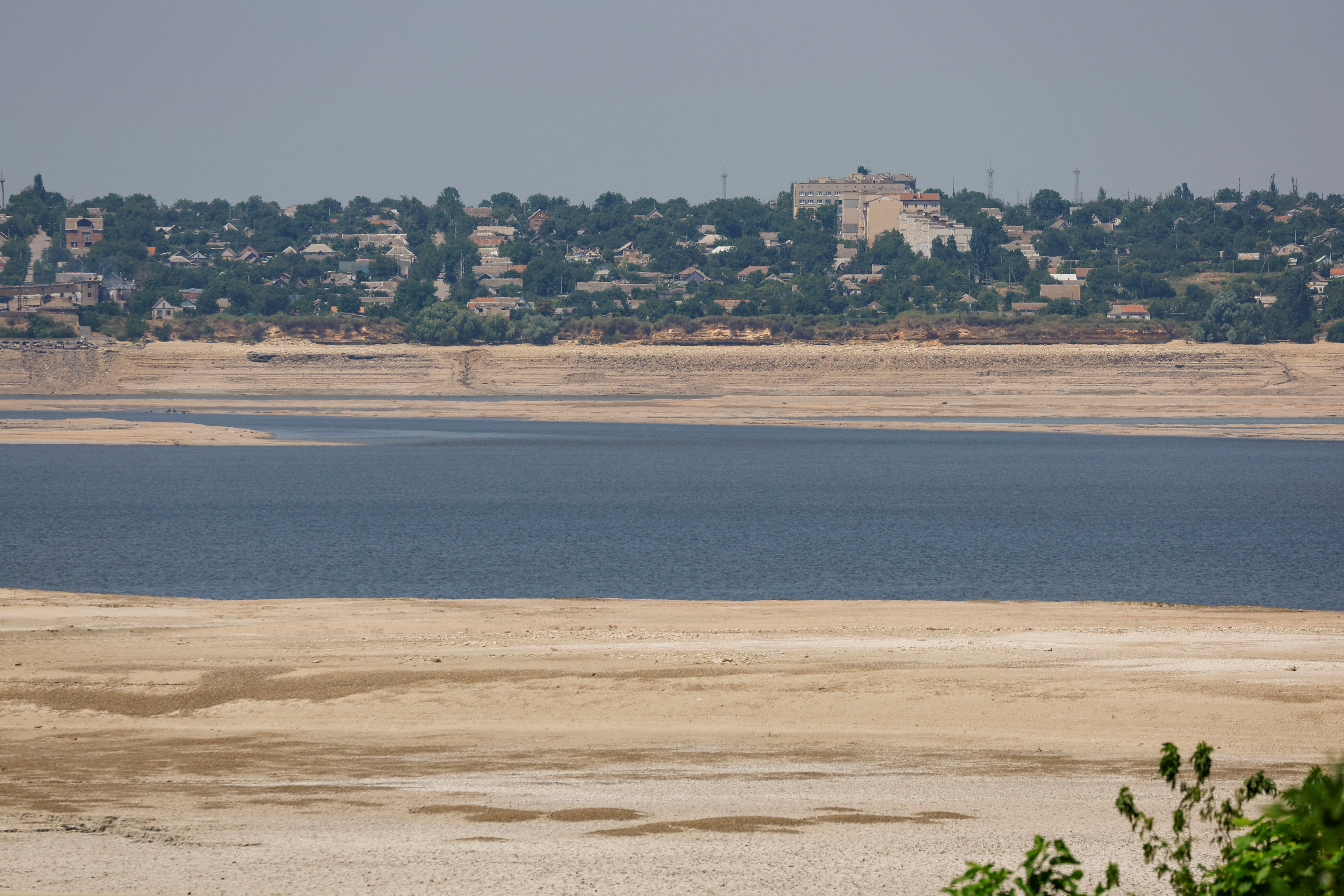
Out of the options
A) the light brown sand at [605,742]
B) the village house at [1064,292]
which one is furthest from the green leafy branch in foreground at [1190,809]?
the village house at [1064,292]

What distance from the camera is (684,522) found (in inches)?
1885

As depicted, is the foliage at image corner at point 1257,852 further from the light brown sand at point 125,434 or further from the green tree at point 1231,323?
the green tree at point 1231,323

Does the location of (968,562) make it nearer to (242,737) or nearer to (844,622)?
(844,622)

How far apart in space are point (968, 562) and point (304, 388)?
112m

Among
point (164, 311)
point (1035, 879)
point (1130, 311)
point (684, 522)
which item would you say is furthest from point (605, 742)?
point (164, 311)

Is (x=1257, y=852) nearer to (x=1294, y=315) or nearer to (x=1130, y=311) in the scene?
(x=1294, y=315)

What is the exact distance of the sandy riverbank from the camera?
115000 millimetres

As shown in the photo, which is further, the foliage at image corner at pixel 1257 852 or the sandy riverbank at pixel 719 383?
the sandy riverbank at pixel 719 383

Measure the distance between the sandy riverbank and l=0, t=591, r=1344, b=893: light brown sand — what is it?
271ft

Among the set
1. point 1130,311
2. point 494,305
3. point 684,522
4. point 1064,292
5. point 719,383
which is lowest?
point 684,522

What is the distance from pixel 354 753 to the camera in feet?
49.1

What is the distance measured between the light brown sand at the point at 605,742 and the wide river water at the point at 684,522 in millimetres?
7802

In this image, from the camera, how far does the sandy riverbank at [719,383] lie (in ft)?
377

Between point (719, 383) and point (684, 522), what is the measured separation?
89.4 m
